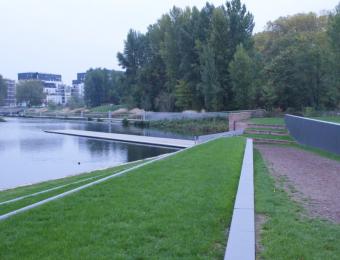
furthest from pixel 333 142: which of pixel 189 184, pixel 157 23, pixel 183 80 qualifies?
pixel 157 23

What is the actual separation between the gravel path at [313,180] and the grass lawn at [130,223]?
3.95 ft

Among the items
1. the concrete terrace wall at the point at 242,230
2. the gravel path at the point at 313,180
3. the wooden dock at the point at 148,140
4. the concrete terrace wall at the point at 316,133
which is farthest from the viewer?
the wooden dock at the point at 148,140

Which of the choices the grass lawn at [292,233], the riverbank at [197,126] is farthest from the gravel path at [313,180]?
the riverbank at [197,126]

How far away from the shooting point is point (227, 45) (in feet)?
138

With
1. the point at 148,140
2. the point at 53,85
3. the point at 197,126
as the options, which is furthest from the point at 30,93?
the point at 148,140

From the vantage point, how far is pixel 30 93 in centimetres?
11556

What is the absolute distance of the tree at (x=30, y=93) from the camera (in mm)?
115188

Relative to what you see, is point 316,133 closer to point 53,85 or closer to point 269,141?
point 269,141

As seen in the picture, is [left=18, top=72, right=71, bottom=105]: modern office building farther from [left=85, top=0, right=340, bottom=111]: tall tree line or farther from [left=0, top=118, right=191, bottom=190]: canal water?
[left=0, top=118, right=191, bottom=190]: canal water

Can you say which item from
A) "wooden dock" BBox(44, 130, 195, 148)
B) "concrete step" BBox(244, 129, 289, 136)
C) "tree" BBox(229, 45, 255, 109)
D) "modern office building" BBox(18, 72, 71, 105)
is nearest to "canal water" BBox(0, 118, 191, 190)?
"wooden dock" BBox(44, 130, 195, 148)

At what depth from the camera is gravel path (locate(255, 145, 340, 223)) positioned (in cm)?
568

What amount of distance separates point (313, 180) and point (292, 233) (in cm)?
402

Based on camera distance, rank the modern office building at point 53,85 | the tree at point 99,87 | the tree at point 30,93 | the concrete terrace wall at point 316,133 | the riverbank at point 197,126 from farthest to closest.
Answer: the modern office building at point 53,85
the tree at point 30,93
the tree at point 99,87
the riverbank at point 197,126
the concrete terrace wall at point 316,133

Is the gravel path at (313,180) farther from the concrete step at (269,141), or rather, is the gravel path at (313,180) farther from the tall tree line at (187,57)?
the tall tree line at (187,57)
